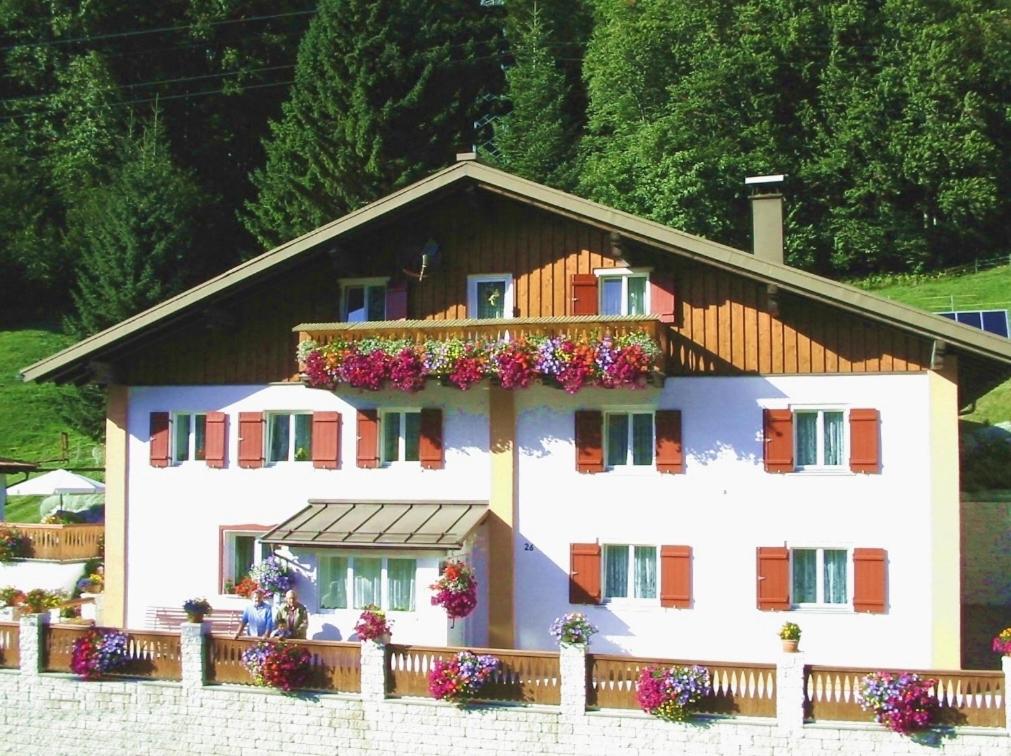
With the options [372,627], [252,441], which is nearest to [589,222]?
[252,441]

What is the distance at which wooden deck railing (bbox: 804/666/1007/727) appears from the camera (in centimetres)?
1591

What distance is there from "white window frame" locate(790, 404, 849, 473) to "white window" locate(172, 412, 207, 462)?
1043 cm

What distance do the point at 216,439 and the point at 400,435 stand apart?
3398mm

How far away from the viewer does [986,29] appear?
50.2 m

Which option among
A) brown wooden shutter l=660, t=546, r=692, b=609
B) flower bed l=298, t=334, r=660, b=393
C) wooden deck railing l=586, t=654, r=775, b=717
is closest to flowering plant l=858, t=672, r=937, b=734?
wooden deck railing l=586, t=654, r=775, b=717

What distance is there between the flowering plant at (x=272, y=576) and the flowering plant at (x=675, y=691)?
7.08m

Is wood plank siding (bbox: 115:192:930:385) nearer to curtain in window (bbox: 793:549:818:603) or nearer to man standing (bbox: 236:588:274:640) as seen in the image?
curtain in window (bbox: 793:549:818:603)

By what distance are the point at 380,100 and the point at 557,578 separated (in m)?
32.4

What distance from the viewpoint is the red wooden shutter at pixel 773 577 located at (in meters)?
20.1

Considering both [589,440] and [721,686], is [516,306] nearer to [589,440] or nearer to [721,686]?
[589,440]

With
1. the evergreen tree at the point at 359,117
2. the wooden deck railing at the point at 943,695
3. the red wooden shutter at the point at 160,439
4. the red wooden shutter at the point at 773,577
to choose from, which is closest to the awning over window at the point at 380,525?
the red wooden shutter at the point at 160,439

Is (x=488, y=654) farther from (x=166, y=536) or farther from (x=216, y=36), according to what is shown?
(x=216, y=36)

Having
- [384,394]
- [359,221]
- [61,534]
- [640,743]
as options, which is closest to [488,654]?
[640,743]

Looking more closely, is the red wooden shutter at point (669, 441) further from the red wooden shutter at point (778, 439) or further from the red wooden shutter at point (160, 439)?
the red wooden shutter at point (160, 439)
